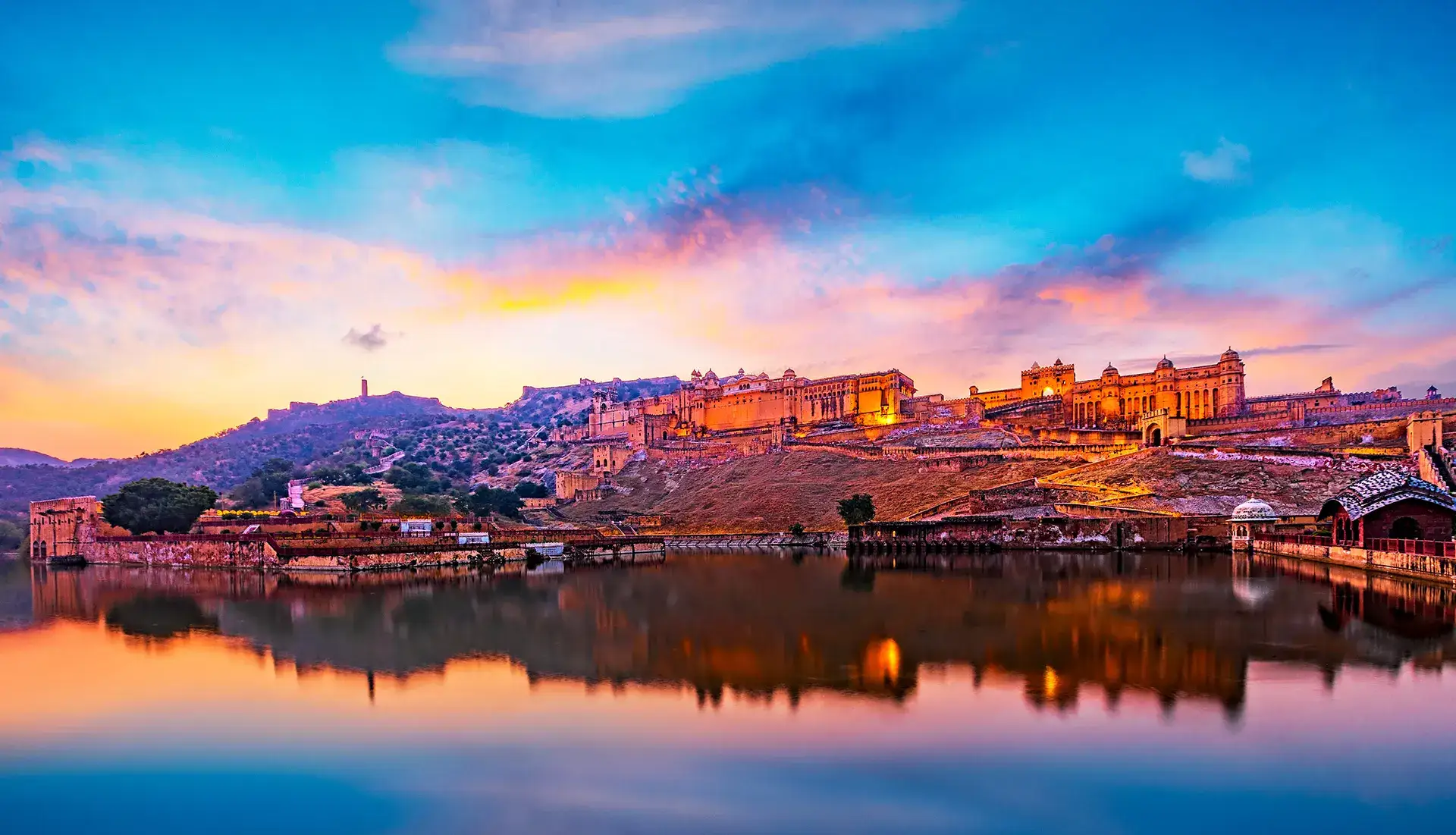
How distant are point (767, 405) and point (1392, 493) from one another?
2461 inches

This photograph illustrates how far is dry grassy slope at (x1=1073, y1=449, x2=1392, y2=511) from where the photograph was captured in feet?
135

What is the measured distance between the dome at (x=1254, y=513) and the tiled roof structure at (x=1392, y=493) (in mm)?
7914

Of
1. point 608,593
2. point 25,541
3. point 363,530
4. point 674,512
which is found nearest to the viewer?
point 608,593

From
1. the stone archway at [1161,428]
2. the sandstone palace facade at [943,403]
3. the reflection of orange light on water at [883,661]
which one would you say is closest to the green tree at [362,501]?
the sandstone palace facade at [943,403]

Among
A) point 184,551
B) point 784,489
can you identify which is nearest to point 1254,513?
point 784,489

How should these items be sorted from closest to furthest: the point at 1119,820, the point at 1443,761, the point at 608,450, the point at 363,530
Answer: the point at 1119,820
the point at 1443,761
the point at 363,530
the point at 608,450

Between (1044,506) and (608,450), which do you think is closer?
(1044,506)

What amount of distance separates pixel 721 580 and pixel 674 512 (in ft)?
110

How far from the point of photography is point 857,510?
49.2 m

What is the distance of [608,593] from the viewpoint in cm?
2659

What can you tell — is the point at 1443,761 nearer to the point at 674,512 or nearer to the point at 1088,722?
the point at 1088,722

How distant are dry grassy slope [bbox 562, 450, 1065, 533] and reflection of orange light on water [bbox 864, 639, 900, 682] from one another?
1343 inches

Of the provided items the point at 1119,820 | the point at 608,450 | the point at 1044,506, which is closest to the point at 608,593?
the point at 1119,820

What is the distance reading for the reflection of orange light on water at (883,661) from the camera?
13648 mm
